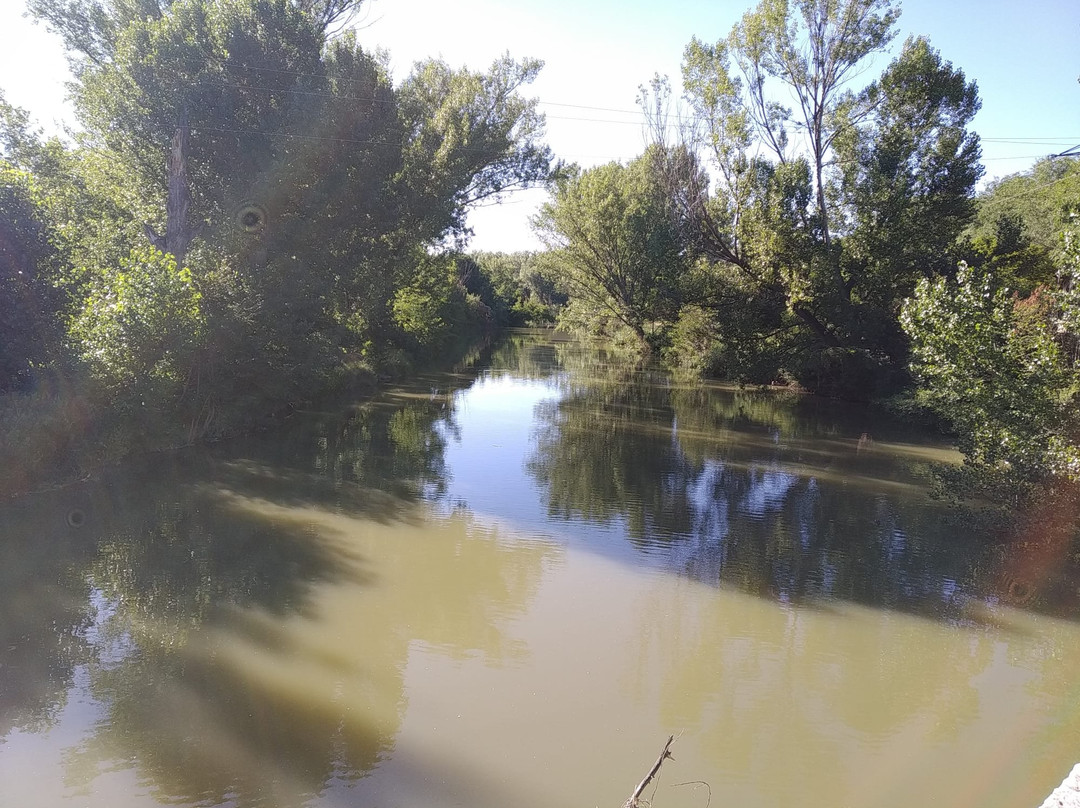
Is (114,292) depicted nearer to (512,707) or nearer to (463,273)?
(512,707)

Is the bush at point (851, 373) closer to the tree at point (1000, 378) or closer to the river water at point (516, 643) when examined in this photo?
the river water at point (516, 643)

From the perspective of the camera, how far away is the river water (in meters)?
4.46

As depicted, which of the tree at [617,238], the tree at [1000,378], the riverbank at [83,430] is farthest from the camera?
the tree at [617,238]

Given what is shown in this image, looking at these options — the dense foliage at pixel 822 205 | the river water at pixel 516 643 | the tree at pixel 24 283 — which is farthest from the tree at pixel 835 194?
the tree at pixel 24 283

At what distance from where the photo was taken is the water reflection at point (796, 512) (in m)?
8.02

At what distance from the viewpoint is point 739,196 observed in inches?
933

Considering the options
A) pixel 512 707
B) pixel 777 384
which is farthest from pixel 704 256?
pixel 512 707

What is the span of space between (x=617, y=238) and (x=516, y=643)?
3114 centimetres

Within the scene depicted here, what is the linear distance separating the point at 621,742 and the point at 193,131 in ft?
49.0

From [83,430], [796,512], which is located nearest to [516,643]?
[796,512]

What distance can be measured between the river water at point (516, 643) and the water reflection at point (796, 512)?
7cm

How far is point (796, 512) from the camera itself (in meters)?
10.9

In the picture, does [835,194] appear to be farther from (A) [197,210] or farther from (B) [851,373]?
(A) [197,210]

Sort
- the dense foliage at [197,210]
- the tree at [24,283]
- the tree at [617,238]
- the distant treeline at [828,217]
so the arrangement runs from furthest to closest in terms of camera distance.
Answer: the tree at [617,238], the distant treeline at [828,217], the dense foliage at [197,210], the tree at [24,283]
